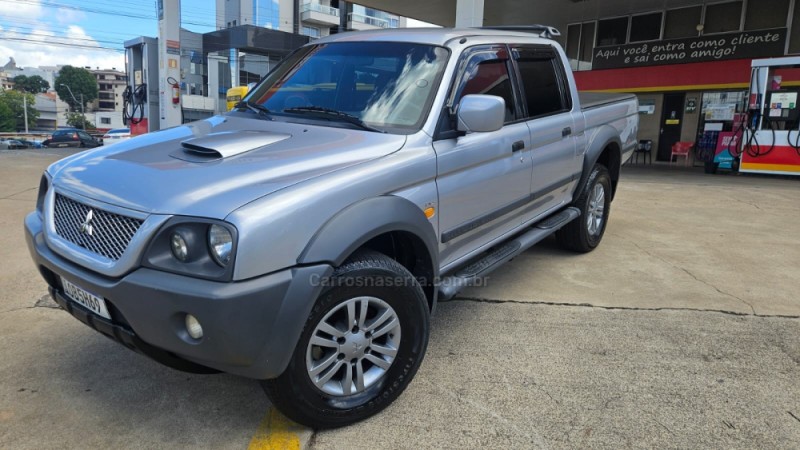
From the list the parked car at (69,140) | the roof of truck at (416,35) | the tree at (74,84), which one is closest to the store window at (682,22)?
the roof of truck at (416,35)

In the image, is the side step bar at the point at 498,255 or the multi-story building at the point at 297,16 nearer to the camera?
the side step bar at the point at 498,255

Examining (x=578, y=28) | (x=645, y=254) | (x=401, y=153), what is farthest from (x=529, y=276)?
(x=578, y=28)

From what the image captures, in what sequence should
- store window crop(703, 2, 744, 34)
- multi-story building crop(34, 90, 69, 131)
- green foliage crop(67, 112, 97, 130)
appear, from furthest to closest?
multi-story building crop(34, 90, 69, 131) < green foliage crop(67, 112, 97, 130) < store window crop(703, 2, 744, 34)

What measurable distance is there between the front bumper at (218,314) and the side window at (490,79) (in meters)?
1.67

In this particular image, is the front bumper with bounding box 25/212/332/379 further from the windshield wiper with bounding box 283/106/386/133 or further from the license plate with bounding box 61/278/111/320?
the windshield wiper with bounding box 283/106/386/133

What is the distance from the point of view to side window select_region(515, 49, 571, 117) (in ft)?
13.2

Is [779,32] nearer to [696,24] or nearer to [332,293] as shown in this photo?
[696,24]

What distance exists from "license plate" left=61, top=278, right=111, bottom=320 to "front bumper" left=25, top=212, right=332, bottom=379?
0.05 meters

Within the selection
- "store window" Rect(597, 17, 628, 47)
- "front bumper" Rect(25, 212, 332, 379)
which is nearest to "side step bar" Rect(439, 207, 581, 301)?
"front bumper" Rect(25, 212, 332, 379)

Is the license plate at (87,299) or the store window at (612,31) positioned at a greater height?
the store window at (612,31)

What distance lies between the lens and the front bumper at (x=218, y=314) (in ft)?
6.56

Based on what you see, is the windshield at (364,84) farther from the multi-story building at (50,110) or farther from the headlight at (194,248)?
the multi-story building at (50,110)

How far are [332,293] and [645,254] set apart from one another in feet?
13.8

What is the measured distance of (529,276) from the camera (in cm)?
473
